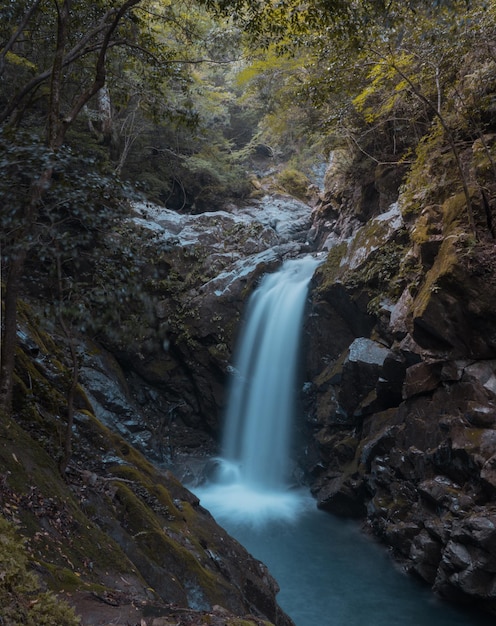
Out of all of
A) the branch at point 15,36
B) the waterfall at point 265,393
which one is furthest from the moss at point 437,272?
the branch at point 15,36

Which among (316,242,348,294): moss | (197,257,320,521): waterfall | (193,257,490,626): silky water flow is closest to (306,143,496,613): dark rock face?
(316,242,348,294): moss

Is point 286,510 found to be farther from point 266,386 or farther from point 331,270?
point 331,270

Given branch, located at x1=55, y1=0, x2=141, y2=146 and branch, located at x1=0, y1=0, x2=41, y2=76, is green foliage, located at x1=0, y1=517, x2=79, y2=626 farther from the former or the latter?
branch, located at x1=0, y1=0, x2=41, y2=76

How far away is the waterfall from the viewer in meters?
14.3

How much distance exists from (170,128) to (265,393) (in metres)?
12.2

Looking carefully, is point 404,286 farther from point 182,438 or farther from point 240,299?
point 182,438

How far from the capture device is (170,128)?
2022 centimetres

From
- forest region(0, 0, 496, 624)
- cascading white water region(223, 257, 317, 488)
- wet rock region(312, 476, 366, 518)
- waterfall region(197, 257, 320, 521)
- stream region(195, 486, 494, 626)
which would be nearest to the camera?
forest region(0, 0, 496, 624)

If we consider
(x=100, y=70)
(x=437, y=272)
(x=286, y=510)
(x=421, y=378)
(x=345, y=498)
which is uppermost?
(x=100, y=70)

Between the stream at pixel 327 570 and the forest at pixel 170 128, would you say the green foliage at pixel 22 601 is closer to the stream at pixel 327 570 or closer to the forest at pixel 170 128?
the forest at pixel 170 128

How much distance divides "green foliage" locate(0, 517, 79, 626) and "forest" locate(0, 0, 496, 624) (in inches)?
102

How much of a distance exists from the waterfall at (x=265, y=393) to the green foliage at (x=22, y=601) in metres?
11.6

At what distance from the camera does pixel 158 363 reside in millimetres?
15688

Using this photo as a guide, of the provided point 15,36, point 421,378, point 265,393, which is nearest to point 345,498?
point 421,378
